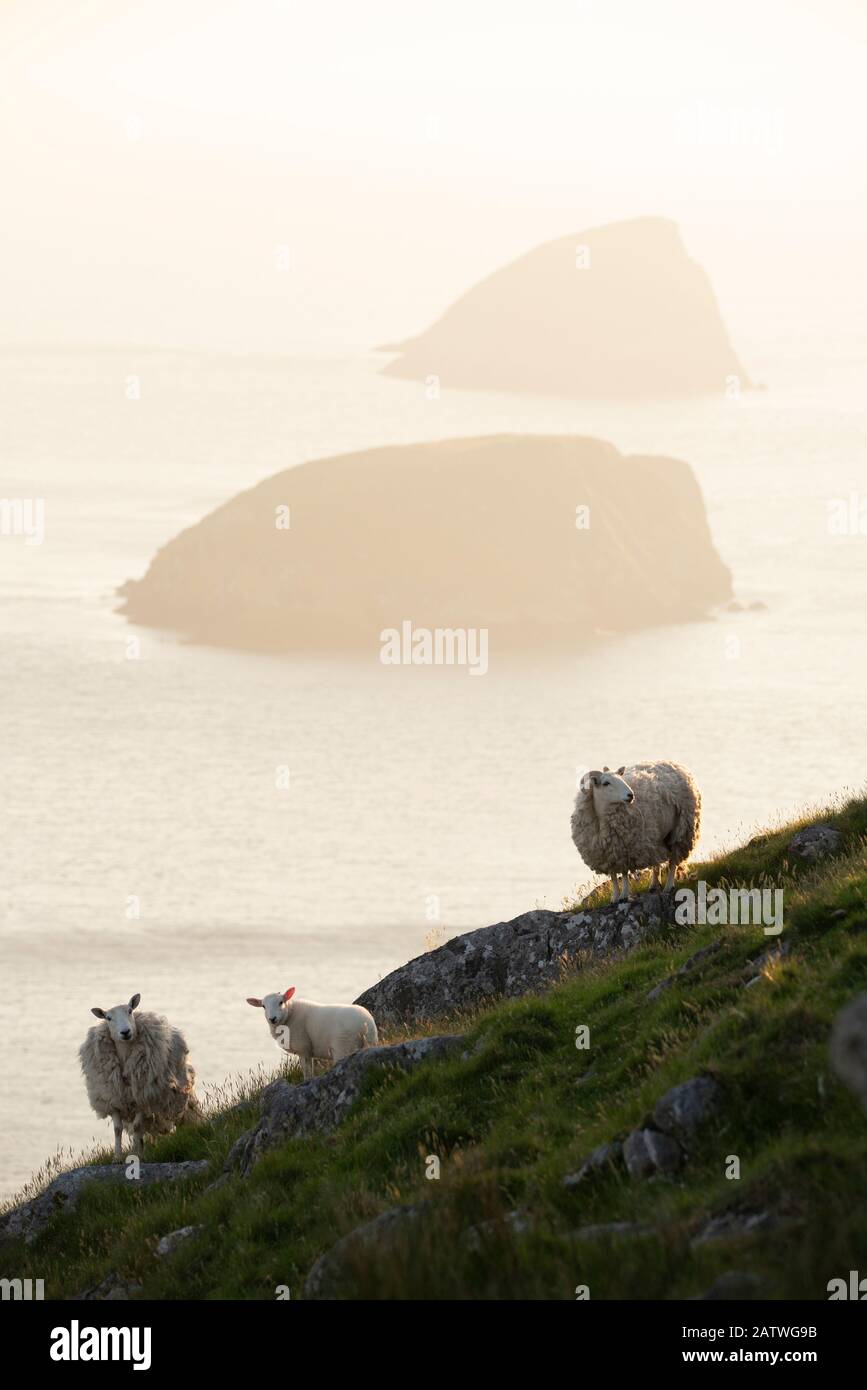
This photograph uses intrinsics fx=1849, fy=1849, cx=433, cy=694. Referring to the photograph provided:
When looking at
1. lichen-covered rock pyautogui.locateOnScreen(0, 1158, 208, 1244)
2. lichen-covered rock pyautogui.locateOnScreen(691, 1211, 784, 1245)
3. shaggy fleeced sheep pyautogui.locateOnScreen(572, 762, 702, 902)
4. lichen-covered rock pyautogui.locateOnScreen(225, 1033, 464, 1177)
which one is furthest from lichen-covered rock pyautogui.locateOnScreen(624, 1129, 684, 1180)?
shaggy fleeced sheep pyautogui.locateOnScreen(572, 762, 702, 902)

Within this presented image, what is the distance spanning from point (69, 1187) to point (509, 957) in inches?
257

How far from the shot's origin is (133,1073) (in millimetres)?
24406

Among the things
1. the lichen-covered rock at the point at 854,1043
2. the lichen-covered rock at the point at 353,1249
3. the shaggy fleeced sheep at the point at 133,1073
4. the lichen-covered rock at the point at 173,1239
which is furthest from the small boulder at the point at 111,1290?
the lichen-covered rock at the point at 854,1043

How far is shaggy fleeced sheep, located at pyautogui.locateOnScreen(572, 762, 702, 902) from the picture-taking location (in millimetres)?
24234

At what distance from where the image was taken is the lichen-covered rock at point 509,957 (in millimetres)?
23844

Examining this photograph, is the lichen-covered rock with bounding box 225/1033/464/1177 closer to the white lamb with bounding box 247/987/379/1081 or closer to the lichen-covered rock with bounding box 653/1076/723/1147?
the white lamb with bounding box 247/987/379/1081

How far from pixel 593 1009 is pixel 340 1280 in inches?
245

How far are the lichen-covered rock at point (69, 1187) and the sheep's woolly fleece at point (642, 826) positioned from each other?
650cm

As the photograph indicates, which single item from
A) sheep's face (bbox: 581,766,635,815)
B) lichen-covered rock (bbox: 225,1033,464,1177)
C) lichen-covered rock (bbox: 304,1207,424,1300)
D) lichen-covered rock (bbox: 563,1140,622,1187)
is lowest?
lichen-covered rock (bbox: 304,1207,424,1300)

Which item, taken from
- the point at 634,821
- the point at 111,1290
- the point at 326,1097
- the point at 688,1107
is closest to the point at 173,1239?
the point at 111,1290

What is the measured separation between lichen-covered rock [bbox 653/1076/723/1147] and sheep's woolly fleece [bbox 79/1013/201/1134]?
1040 centimetres

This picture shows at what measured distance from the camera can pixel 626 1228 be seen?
1423cm
